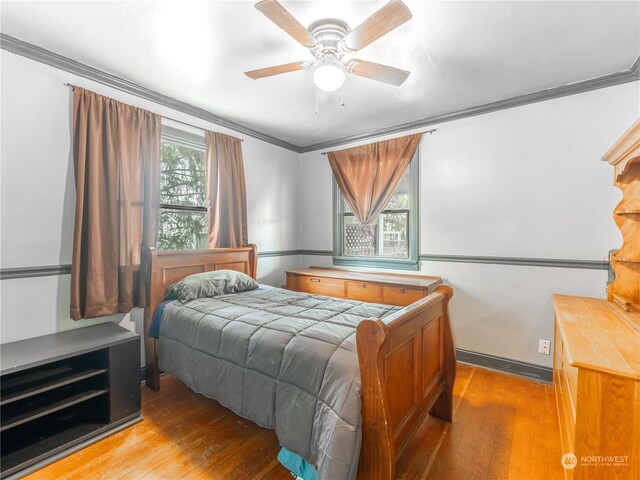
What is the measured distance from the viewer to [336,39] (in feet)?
6.12

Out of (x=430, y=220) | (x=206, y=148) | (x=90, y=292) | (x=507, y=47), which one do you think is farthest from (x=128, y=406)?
(x=507, y=47)


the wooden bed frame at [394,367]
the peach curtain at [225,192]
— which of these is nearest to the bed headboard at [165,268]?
the wooden bed frame at [394,367]

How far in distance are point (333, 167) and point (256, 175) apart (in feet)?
3.32

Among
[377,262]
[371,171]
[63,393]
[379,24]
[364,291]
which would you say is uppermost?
[379,24]

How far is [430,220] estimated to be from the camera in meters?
3.34

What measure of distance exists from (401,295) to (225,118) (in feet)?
8.80

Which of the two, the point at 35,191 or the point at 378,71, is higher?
the point at 378,71

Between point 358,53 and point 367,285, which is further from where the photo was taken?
point 367,285

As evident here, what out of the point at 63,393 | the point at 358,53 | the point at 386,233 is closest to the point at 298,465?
the point at 63,393

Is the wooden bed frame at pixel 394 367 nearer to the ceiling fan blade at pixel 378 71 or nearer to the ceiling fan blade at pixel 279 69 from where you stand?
the ceiling fan blade at pixel 378 71

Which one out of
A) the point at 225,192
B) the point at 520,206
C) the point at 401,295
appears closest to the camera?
the point at 520,206

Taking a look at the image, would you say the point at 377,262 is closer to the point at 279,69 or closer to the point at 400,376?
the point at 400,376

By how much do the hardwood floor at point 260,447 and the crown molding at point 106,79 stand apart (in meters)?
2.57

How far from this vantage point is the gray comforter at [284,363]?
135 centimetres
